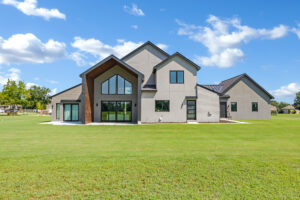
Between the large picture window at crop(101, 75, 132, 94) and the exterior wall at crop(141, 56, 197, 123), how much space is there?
247 centimetres

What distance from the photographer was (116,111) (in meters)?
18.9

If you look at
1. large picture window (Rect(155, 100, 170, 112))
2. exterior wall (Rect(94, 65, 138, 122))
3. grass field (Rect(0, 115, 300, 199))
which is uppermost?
exterior wall (Rect(94, 65, 138, 122))

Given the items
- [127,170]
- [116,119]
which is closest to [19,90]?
[116,119]

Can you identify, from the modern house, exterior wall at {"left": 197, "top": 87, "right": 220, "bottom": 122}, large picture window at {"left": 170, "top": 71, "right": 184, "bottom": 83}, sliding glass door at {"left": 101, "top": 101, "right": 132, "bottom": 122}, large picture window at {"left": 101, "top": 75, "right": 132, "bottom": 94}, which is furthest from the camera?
large picture window at {"left": 101, "top": 75, "right": 132, "bottom": 94}

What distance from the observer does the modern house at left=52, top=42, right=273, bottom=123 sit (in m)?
17.6

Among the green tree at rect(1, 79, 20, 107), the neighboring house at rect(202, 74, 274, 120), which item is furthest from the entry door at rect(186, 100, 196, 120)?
the green tree at rect(1, 79, 20, 107)

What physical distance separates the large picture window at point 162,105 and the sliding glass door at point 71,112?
9.43 meters

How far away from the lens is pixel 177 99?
1781 cm

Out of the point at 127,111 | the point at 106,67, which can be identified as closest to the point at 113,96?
the point at 127,111

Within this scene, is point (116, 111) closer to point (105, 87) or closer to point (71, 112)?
point (105, 87)

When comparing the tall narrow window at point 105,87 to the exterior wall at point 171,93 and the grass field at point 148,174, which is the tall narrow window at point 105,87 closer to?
the exterior wall at point 171,93

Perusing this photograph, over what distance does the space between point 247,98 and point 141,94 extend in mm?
16407

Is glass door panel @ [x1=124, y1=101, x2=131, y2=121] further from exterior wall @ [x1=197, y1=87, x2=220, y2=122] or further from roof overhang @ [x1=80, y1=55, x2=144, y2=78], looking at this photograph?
exterior wall @ [x1=197, y1=87, x2=220, y2=122]

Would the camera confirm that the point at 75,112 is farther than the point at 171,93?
Yes
